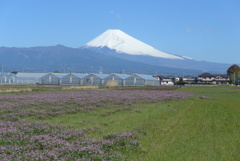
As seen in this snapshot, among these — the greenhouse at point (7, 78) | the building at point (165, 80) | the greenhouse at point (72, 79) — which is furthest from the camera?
the building at point (165, 80)

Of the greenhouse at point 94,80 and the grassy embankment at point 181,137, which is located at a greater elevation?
the greenhouse at point 94,80

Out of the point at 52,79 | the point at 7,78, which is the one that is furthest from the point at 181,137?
the point at 7,78

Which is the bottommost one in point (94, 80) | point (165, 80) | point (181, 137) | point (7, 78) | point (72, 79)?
point (181, 137)

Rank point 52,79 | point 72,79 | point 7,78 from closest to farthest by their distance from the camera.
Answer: point 7,78, point 52,79, point 72,79

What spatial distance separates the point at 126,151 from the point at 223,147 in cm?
322

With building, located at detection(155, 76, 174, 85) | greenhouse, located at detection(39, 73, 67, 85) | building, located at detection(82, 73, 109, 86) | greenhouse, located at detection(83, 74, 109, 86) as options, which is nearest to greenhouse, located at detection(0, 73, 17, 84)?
greenhouse, located at detection(39, 73, 67, 85)

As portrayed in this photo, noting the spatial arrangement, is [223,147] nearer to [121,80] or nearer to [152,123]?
[152,123]

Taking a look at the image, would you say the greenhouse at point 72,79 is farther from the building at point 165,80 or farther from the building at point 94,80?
the building at point 165,80

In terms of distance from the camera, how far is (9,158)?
25.8 ft

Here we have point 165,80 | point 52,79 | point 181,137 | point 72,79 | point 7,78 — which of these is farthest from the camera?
point 165,80

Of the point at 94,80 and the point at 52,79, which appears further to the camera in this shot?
the point at 52,79

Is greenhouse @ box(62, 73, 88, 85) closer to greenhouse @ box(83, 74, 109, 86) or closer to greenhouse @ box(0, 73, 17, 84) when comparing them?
greenhouse @ box(83, 74, 109, 86)

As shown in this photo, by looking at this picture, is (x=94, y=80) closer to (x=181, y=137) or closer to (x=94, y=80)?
(x=94, y=80)

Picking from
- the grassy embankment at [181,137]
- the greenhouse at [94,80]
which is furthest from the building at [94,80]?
the grassy embankment at [181,137]
